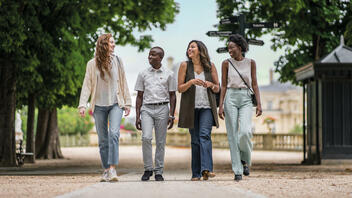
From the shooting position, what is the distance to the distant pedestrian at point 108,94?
33.4 feet

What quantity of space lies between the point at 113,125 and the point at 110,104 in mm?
A: 315

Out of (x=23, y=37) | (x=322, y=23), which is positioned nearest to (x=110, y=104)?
(x=23, y=37)

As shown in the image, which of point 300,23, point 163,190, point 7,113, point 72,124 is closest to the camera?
point 163,190

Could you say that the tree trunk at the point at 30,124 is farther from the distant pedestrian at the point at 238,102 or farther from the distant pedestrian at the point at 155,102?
the distant pedestrian at the point at 238,102

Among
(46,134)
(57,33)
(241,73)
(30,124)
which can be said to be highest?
(57,33)

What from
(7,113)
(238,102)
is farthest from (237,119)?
(7,113)

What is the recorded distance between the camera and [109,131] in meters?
10.1

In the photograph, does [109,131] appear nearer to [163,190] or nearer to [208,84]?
[208,84]

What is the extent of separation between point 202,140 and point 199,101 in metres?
0.59

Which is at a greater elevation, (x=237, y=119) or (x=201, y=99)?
(x=201, y=99)

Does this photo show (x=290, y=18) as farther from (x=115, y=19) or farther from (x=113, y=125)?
(x=113, y=125)

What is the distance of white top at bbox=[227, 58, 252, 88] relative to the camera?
10.4 meters

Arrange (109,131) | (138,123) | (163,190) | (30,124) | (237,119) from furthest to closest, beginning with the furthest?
1. (30,124)
2. (138,123)
3. (237,119)
4. (109,131)
5. (163,190)

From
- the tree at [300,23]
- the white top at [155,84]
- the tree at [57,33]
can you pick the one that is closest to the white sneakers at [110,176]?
the white top at [155,84]
